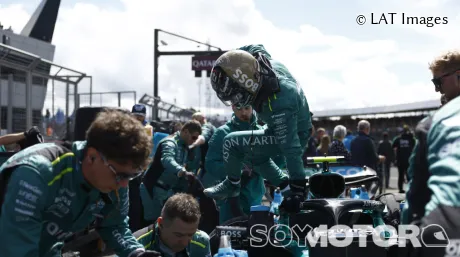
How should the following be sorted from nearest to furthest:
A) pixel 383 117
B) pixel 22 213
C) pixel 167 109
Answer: pixel 22 213
pixel 167 109
pixel 383 117

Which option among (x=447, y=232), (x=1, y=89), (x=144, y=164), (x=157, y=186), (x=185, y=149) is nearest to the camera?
(x=447, y=232)

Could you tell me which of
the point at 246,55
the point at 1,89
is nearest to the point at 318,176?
the point at 246,55

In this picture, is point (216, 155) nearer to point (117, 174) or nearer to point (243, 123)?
point (243, 123)

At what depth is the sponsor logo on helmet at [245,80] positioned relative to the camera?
5070 millimetres

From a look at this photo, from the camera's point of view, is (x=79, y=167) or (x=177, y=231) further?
(x=177, y=231)

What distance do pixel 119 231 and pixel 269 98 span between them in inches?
78.9

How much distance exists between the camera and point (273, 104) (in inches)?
201

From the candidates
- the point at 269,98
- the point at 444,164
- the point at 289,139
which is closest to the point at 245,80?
the point at 269,98

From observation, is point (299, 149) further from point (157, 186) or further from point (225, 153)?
point (157, 186)

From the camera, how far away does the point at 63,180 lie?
2971 mm

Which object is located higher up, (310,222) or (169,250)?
(310,222)

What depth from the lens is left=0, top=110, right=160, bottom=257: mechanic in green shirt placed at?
2.71 meters

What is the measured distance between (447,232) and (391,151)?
53.8 feet

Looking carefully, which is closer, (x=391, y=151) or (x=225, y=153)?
(x=225, y=153)
